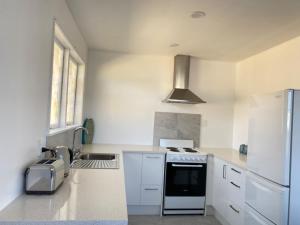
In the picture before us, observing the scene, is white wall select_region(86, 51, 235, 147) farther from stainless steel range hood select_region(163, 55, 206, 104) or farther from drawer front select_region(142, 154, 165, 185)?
drawer front select_region(142, 154, 165, 185)

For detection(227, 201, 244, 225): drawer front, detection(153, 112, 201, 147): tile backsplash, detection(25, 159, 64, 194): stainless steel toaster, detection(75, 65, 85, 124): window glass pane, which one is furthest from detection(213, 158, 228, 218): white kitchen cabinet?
detection(25, 159, 64, 194): stainless steel toaster

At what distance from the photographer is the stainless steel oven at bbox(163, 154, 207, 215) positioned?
3674 millimetres

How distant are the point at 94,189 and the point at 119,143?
2509mm

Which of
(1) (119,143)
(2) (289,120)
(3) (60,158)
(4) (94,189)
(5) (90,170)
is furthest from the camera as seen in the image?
(1) (119,143)

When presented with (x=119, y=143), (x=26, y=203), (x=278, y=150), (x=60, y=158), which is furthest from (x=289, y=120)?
Result: (x=119, y=143)

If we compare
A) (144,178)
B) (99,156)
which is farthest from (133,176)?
(99,156)

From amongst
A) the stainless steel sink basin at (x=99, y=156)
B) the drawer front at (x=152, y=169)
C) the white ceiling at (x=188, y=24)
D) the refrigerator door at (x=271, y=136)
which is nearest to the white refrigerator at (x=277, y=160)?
the refrigerator door at (x=271, y=136)

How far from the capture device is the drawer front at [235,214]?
283cm

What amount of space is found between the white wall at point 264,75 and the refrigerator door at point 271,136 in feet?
2.58

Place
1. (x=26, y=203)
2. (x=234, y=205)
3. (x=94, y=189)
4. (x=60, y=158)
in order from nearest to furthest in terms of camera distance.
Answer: (x=26, y=203) < (x=94, y=189) < (x=60, y=158) < (x=234, y=205)

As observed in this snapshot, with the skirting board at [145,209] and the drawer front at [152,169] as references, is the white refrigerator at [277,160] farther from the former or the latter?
the skirting board at [145,209]

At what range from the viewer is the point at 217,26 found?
2738mm

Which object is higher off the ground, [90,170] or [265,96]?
[265,96]

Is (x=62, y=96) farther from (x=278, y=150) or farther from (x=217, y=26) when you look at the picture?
(x=278, y=150)
